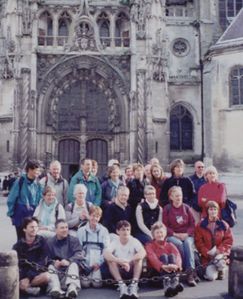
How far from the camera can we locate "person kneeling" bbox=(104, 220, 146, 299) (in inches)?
301

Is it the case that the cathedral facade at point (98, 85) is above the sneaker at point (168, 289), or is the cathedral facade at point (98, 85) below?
above

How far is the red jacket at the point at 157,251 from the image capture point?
7.84m

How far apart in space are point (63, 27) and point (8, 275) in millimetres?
23984

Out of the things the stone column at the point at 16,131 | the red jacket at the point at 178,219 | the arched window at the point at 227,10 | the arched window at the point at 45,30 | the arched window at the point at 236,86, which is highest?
the arched window at the point at 227,10

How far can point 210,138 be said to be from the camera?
1099 inches

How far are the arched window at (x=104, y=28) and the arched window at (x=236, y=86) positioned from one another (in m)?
7.64

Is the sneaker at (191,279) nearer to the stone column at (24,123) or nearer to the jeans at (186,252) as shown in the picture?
the jeans at (186,252)

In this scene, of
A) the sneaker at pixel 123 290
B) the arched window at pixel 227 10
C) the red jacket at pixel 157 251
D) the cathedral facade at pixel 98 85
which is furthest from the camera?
the arched window at pixel 227 10

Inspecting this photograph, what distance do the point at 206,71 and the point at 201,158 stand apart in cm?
532

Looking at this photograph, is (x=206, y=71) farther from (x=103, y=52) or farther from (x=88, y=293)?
(x=88, y=293)

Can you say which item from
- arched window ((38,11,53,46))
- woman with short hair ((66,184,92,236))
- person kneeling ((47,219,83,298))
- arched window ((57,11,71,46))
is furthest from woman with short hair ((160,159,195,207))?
arched window ((38,11,53,46))

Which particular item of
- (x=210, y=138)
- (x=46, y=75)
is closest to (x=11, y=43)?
(x=46, y=75)

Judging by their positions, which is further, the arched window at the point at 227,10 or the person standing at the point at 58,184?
the arched window at the point at 227,10

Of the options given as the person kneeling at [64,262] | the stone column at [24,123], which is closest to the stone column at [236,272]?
the person kneeling at [64,262]
